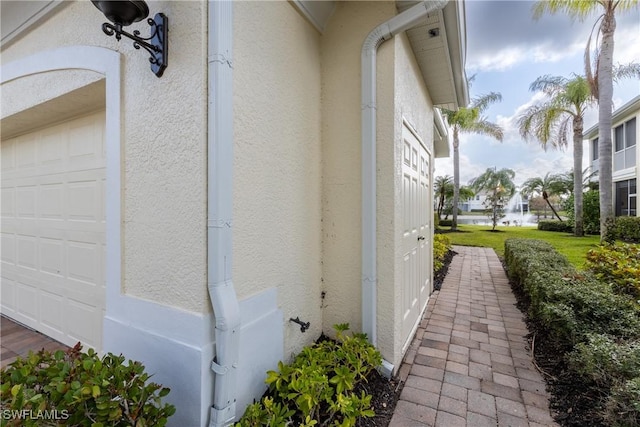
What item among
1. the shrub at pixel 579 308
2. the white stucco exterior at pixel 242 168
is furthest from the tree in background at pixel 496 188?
the white stucco exterior at pixel 242 168

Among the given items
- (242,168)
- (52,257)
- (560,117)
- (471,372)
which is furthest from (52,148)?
(560,117)

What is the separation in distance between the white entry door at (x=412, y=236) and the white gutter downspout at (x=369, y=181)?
612 mm

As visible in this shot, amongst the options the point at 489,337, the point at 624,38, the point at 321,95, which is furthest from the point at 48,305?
the point at 624,38

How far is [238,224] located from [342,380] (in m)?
1.46

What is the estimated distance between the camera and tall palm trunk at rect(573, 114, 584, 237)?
50.6 ft

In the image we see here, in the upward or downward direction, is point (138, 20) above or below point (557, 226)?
above

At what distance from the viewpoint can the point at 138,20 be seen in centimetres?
180

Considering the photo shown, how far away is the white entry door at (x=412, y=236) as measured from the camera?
3385mm

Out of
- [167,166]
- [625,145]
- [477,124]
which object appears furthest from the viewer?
[477,124]

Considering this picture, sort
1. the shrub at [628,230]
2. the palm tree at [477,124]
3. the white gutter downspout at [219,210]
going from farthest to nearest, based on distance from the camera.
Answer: the palm tree at [477,124], the shrub at [628,230], the white gutter downspout at [219,210]

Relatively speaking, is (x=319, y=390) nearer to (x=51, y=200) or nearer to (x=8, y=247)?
(x=51, y=200)

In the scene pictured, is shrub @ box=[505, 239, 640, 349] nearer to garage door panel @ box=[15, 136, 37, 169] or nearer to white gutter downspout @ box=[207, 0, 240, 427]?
white gutter downspout @ box=[207, 0, 240, 427]

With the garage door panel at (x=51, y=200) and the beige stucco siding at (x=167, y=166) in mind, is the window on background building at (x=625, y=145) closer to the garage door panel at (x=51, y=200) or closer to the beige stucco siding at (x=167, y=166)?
the beige stucco siding at (x=167, y=166)

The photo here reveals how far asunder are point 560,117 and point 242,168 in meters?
19.9
